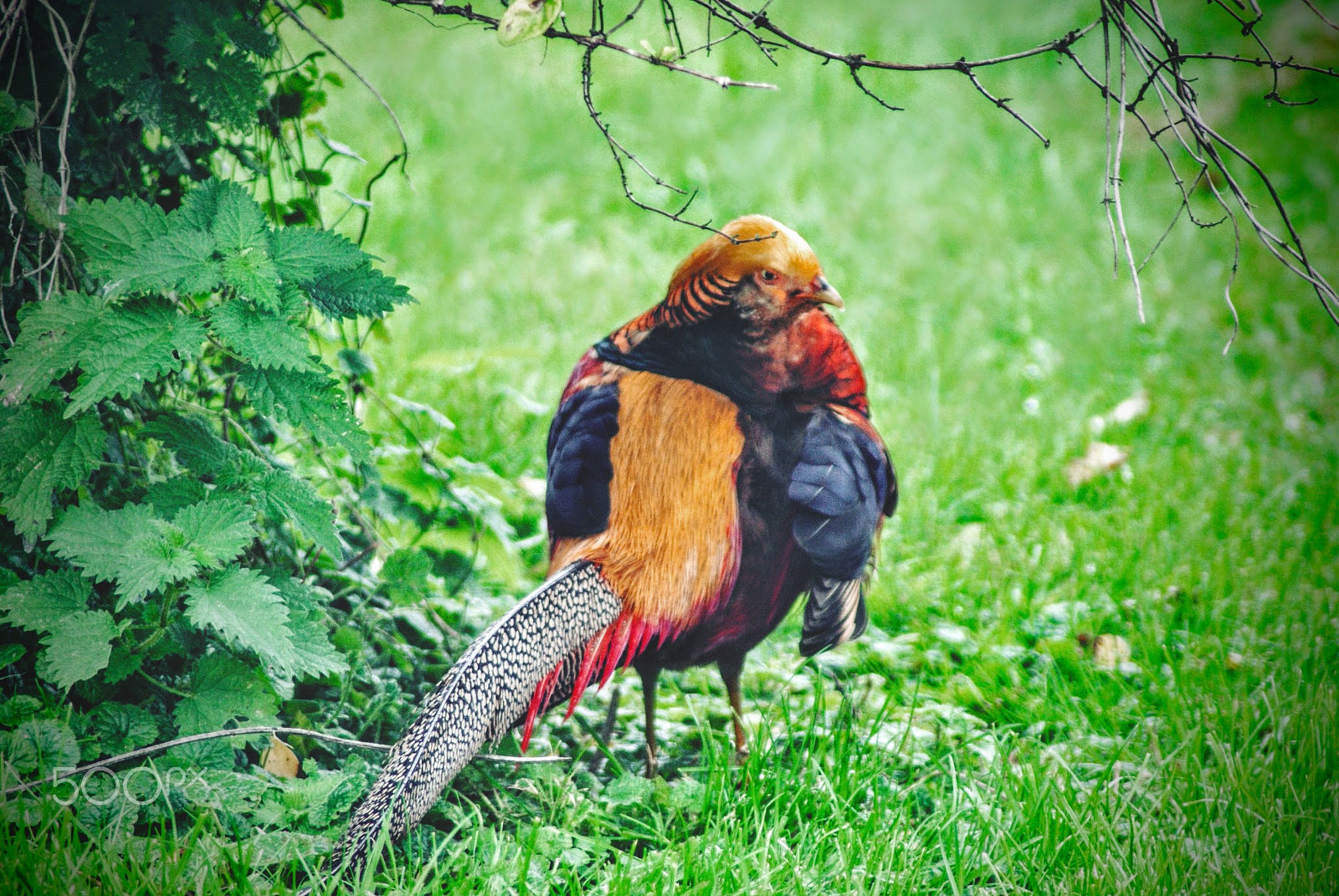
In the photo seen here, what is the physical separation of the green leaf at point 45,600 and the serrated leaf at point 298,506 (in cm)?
31

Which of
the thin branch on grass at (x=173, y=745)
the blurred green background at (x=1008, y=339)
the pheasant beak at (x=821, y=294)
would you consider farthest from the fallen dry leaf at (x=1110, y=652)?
the thin branch on grass at (x=173, y=745)

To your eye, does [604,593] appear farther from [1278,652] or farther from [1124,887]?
[1278,652]

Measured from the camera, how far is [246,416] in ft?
8.36

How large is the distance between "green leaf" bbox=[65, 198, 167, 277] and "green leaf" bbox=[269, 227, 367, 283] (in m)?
0.18

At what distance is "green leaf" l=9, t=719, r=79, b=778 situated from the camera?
6.19ft

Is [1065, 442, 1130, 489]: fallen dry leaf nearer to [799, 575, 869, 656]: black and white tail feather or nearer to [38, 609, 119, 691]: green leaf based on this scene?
[799, 575, 869, 656]: black and white tail feather

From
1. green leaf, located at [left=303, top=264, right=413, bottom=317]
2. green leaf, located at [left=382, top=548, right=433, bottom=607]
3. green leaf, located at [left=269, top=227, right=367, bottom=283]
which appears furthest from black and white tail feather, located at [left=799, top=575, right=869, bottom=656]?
green leaf, located at [left=269, top=227, right=367, bottom=283]

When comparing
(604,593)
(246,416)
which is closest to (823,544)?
(604,593)

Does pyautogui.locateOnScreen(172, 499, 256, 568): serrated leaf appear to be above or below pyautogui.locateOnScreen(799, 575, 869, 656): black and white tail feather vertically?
below

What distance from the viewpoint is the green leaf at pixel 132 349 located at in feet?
5.81

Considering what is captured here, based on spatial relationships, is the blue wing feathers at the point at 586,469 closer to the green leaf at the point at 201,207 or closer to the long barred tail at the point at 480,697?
the long barred tail at the point at 480,697

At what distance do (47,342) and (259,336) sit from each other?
31 centimetres

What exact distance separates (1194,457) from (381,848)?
127 inches

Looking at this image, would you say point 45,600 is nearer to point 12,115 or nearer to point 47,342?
point 47,342
